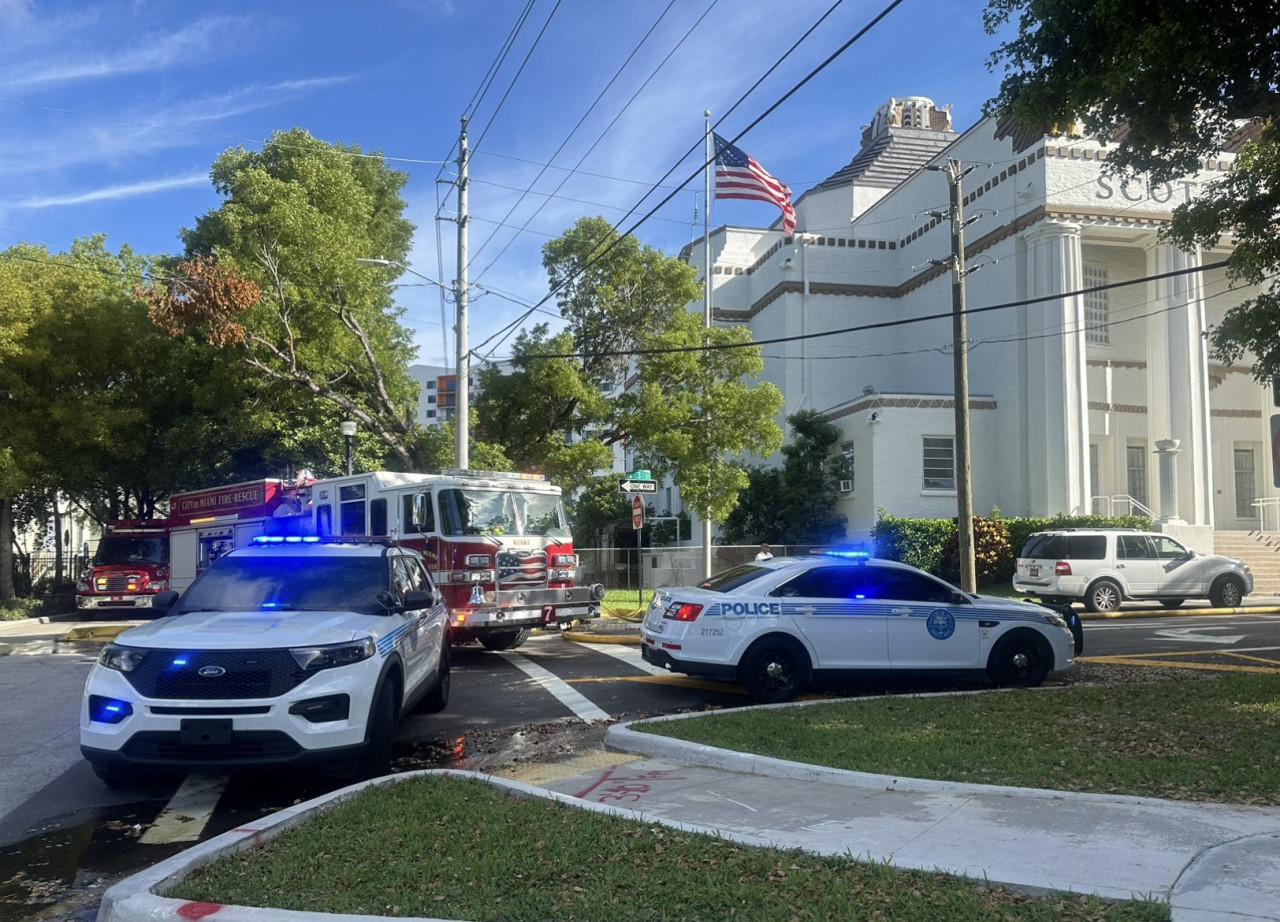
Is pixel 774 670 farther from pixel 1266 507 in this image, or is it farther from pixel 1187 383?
pixel 1266 507

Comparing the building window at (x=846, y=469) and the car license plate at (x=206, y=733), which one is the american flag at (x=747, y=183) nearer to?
the building window at (x=846, y=469)

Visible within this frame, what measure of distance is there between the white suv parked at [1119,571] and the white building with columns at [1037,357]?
538 centimetres

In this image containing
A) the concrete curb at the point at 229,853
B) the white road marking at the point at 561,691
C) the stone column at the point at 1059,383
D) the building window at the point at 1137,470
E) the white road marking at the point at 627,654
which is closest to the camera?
the concrete curb at the point at 229,853

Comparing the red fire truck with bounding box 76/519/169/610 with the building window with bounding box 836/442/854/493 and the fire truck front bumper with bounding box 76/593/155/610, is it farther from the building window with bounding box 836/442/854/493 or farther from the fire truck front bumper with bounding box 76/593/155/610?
the building window with bounding box 836/442/854/493

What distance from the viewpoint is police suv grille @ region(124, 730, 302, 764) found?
21.3 ft

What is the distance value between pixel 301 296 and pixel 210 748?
59.8 ft

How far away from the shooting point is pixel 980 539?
85.7ft

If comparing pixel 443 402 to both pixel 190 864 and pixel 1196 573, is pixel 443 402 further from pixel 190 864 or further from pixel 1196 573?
pixel 190 864

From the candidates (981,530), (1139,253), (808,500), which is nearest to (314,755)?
(981,530)

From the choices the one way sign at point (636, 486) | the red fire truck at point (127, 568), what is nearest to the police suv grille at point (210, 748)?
the one way sign at point (636, 486)

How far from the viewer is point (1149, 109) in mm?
9711

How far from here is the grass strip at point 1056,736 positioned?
6.78 m

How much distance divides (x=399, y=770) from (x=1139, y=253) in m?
29.2

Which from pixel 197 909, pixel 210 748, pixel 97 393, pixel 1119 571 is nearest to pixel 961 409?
pixel 1119 571
